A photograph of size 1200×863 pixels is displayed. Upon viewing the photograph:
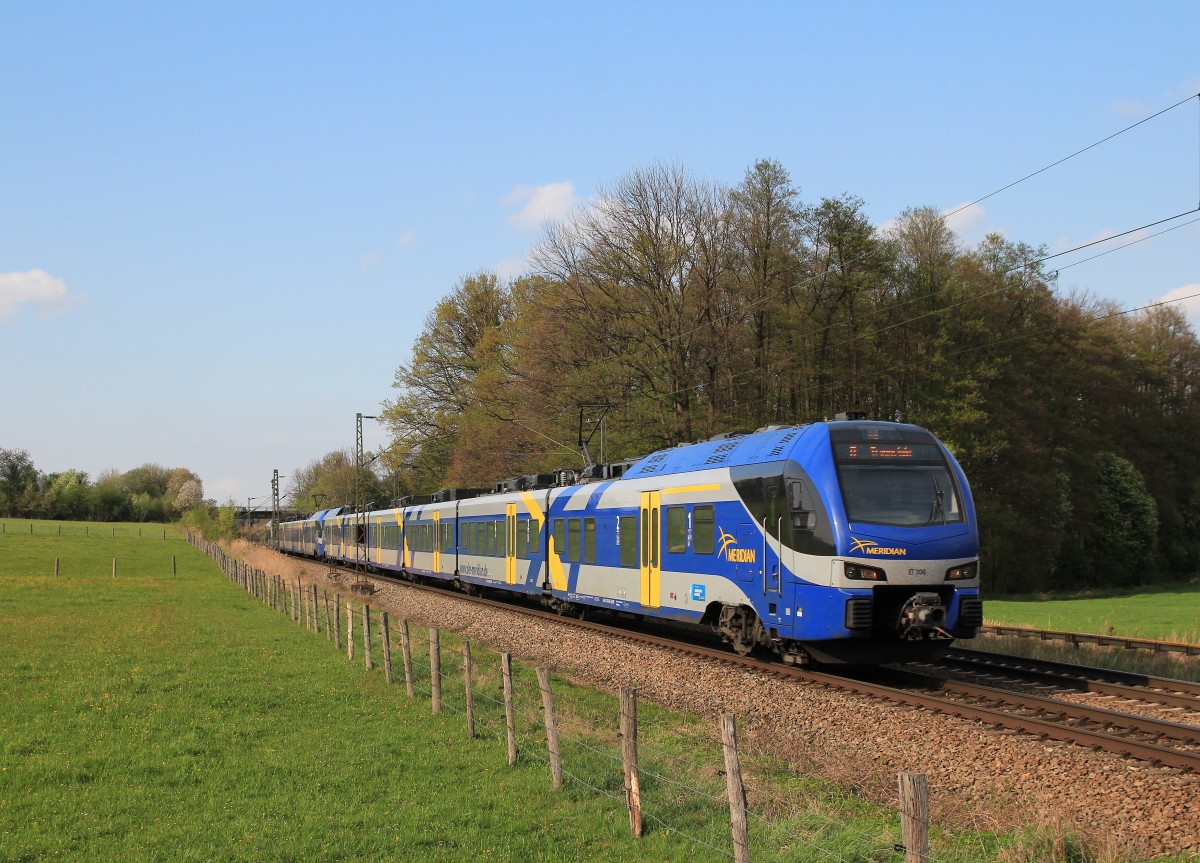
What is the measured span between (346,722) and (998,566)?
134ft

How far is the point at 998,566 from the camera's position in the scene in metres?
47.4

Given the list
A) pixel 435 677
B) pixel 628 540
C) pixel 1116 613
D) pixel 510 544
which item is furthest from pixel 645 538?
pixel 1116 613

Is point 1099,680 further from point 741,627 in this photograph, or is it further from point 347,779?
point 347,779

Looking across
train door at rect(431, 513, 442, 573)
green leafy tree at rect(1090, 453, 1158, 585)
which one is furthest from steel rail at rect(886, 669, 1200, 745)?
green leafy tree at rect(1090, 453, 1158, 585)

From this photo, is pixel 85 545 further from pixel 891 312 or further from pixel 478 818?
pixel 478 818

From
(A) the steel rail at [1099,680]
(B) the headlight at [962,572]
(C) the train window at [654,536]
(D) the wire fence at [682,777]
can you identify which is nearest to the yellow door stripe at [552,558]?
(C) the train window at [654,536]

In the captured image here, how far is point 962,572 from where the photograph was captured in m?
13.4

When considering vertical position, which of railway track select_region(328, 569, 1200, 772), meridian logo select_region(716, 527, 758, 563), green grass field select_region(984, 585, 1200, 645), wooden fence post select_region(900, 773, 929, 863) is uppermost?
meridian logo select_region(716, 527, 758, 563)

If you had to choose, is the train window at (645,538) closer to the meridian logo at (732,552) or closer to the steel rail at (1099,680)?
the meridian logo at (732,552)

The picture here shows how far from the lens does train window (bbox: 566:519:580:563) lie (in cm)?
2220

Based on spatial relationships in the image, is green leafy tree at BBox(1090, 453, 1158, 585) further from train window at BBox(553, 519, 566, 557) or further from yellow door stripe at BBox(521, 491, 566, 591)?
train window at BBox(553, 519, 566, 557)

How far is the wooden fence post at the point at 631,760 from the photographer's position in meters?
8.00

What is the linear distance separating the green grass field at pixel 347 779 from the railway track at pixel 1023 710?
7.64ft

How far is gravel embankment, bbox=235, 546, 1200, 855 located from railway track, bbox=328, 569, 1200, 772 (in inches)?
8.4
